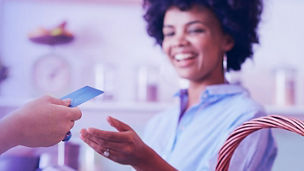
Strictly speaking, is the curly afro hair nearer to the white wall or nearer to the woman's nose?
the woman's nose

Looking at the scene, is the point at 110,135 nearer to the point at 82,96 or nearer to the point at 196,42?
the point at 82,96

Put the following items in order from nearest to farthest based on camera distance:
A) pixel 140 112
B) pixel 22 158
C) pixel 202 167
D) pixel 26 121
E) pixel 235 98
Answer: pixel 26 121 < pixel 22 158 < pixel 202 167 < pixel 235 98 < pixel 140 112

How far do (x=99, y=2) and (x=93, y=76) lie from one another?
0.27 metres

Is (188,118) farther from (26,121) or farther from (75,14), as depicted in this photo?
(75,14)

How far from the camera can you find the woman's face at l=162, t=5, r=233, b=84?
83 cm

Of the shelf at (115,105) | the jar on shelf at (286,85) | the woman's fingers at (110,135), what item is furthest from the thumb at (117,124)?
the jar on shelf at (286,85)

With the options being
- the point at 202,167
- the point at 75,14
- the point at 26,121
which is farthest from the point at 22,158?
the point at 75,14

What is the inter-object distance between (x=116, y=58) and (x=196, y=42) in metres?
0.57

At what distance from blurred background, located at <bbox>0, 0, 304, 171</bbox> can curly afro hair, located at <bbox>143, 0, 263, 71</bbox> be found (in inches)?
14.0

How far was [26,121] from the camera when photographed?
1.41 ft

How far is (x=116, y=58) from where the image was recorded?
1.36m

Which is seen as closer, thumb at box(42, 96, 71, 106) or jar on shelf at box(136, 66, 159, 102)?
thumb at box(42, 96, 71, 106)

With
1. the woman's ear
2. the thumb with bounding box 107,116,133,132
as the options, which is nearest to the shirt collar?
the woman's ear

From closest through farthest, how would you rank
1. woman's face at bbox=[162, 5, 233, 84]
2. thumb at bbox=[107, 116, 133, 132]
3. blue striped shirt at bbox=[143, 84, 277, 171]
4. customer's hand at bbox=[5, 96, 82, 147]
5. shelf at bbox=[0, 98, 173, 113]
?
customer's hand at bbox=[5, 96, 82, 147]
thumb at bbox=[107, 116, 133, 132]
blue striped shirt at bbox=[143, 84, 277, 171]
woman's face at bbox=[162, 5, 233, 84]
shelf at bbox=[0, 98, 173, 113]
